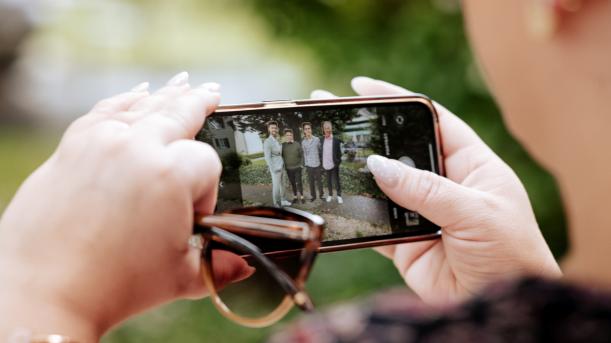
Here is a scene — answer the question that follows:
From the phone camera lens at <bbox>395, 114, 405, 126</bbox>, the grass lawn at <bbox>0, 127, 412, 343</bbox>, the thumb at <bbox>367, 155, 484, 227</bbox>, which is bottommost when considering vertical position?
the grass lawn at <bbox>0, 127, 412, 343</bbox>

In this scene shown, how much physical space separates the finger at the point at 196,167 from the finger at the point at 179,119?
14mm

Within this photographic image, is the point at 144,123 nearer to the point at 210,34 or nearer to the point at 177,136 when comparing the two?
the point at 177,136

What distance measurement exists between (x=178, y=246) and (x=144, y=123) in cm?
10

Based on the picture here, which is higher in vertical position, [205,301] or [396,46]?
[396,46]

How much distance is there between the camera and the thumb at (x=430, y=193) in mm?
662

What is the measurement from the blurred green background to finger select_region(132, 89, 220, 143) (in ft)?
2.72

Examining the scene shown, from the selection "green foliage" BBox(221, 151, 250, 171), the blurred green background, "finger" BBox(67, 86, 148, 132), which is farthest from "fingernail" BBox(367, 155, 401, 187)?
the blurred green background

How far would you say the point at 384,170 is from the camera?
0.68 m

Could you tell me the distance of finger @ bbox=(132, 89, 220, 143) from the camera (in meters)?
0.51

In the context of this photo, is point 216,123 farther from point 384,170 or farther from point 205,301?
point 205,301

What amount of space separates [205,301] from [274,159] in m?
0.89

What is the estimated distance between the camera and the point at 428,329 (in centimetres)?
30

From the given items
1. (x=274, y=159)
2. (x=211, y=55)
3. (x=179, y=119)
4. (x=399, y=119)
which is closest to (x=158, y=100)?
(x=179, y=119)

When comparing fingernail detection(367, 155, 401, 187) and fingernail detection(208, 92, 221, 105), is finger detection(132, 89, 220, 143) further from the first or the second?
fingernail detection(367, 155, 401, 187)
